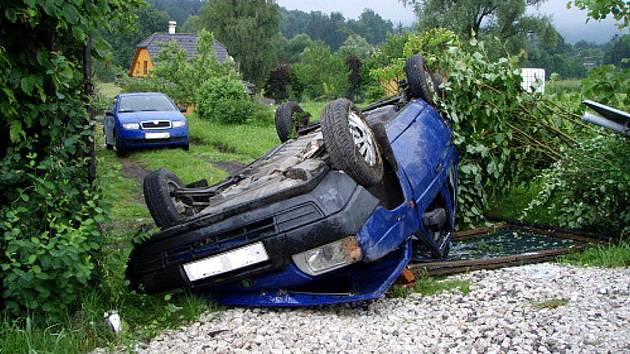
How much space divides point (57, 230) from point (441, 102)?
4.51 meters

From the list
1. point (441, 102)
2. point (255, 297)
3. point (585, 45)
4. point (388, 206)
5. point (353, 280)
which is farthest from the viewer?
point (585, 45)

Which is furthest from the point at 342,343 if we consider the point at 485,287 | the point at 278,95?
the point at 278,95

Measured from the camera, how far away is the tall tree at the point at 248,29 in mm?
64500

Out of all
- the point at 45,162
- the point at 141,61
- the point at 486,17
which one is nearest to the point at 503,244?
the point at 45,162

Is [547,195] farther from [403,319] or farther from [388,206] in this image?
[403,319]

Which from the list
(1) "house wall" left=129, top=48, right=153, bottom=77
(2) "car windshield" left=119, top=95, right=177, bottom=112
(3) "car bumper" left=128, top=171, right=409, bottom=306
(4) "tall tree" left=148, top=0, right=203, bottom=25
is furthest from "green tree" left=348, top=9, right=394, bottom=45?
(3) "car bumper" left=128, top=171, right=409, bottom=306

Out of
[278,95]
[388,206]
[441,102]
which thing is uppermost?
[441,102]

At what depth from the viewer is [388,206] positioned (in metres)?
5.41

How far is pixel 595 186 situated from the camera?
6.95m

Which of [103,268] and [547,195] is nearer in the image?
[103,268]

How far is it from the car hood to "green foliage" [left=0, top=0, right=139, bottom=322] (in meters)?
A: 11.2

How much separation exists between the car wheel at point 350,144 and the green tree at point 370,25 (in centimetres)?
14824

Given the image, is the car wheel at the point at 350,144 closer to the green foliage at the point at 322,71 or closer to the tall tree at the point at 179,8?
the green foliage at the point at 322,71

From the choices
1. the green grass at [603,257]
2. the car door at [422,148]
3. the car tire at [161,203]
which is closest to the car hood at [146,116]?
the car door at [422,148]
